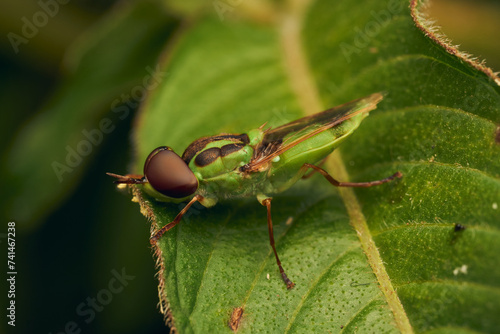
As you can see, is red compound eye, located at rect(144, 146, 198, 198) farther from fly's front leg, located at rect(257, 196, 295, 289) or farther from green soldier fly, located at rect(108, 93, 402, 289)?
fly's front leg, located at rect(257, 196, 295, 289)

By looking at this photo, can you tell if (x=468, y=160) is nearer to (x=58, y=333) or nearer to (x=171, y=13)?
(x=171, y=13)

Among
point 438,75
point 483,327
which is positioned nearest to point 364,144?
point 438,75

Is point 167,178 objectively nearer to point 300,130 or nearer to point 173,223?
point 173,223

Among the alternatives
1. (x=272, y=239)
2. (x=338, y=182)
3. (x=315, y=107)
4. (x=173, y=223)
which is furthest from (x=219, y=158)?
(x=315, y=107)

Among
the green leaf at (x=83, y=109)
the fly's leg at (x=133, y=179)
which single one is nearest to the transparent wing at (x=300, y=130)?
the fly's leg at (x=133, y=179)

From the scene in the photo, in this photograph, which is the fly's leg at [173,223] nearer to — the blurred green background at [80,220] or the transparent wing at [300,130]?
the transparent wing at [300,130]
